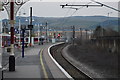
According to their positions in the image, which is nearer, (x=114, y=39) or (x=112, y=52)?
(x=114, y=39)

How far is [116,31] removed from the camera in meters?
12.9

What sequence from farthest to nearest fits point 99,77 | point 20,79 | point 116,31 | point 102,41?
point 99,77
point 102,41
point 116,31
point 20,79

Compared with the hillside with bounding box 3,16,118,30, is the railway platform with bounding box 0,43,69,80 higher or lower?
lower

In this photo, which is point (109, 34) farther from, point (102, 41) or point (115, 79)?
point (115, 79)

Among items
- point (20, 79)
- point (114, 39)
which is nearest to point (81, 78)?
point (114, 39)

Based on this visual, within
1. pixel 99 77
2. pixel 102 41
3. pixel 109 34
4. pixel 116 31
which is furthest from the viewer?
pixel 99 77

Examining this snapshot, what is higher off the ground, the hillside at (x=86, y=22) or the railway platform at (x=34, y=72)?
the hillside at (x=86, y=22)

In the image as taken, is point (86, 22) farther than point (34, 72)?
Yes

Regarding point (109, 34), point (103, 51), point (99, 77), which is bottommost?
point (99, 77)

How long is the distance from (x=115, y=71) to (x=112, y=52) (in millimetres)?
3048

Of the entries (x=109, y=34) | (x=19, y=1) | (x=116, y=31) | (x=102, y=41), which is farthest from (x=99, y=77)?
(x=19, y=1)

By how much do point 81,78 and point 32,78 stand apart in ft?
15.6

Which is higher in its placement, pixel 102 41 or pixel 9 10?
pixel 9 10

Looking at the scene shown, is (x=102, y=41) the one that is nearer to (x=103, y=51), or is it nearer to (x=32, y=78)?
(x=103, y=51)
